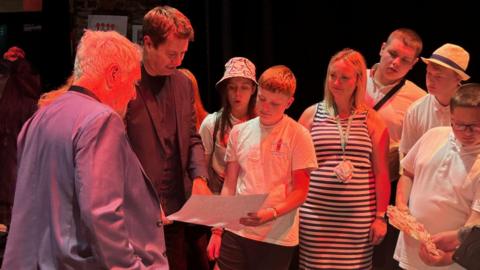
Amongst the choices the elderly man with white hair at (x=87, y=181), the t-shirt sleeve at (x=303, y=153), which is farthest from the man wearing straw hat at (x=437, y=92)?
the elderly man with white hair at (x=87, y=181)

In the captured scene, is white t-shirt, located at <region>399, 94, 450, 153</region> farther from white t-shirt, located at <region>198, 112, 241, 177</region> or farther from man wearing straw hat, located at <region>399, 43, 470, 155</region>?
white t-shirt, located at <region>198, 112, 241, 177</region>

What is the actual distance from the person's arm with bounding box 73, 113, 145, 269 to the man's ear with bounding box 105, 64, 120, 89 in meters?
0.13

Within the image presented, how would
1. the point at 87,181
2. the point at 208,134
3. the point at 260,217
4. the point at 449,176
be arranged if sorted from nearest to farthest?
1. the point at 87,181
2. the point at 449,176
3. the point at 260,217
4. the point at 208,134

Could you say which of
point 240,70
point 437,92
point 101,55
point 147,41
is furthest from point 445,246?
point 101,55

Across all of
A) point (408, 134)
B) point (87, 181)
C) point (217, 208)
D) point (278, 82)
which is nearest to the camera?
point (87, 181)

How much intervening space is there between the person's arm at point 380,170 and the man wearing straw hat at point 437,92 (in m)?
0.13

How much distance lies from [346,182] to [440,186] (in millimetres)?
450

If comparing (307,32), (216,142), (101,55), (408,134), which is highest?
(101,55)

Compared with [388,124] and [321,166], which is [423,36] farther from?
[321,166]

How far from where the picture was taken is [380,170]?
295 centimetres

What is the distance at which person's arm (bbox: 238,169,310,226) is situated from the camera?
265cm

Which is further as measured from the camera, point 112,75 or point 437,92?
point 437,92

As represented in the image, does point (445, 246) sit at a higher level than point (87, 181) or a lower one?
lower

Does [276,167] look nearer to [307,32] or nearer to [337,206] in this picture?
[337,206]
